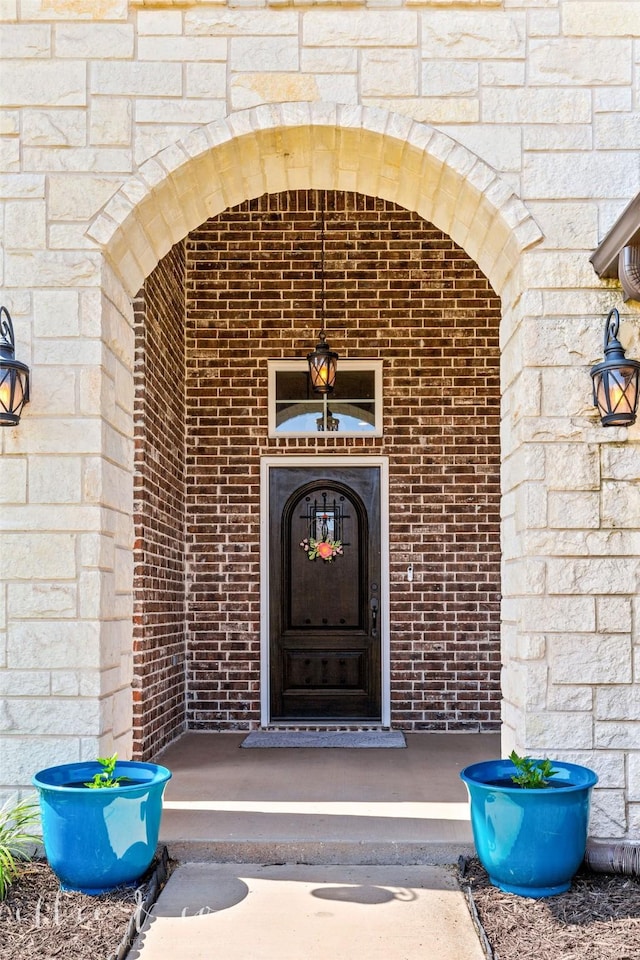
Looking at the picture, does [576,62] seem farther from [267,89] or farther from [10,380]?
[10,380]

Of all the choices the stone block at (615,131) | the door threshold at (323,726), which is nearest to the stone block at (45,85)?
the stone block at (615,131)

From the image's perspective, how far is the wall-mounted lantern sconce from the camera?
11.3ft

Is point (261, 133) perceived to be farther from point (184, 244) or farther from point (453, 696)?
point (453, 696)

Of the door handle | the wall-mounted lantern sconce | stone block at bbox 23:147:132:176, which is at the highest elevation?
stone block at bbox 23:147:132:176

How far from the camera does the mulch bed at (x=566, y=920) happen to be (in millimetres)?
2811

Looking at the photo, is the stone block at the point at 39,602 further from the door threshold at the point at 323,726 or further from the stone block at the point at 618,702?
the door threshold at the point at 323,726

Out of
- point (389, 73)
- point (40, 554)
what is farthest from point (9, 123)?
point (40, 554)

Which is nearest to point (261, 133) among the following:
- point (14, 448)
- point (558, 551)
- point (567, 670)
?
point (14, 448)

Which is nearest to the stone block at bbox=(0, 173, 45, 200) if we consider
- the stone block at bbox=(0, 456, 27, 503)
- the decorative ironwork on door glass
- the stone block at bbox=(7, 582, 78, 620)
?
the stone block at bbox=(0, 456, 27, 503)

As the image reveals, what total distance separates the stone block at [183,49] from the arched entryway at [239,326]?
0.32m

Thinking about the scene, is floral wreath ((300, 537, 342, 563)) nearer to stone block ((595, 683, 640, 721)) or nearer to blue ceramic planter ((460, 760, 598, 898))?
stone block ((595, 683, 640, 721))

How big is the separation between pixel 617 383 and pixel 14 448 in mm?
2454

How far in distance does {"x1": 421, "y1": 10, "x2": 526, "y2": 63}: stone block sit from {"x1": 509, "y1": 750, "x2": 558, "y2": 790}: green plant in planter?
2.85 meters

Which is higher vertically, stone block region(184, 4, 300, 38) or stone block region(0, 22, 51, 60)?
stone block region(184, 4, 300, 38)
